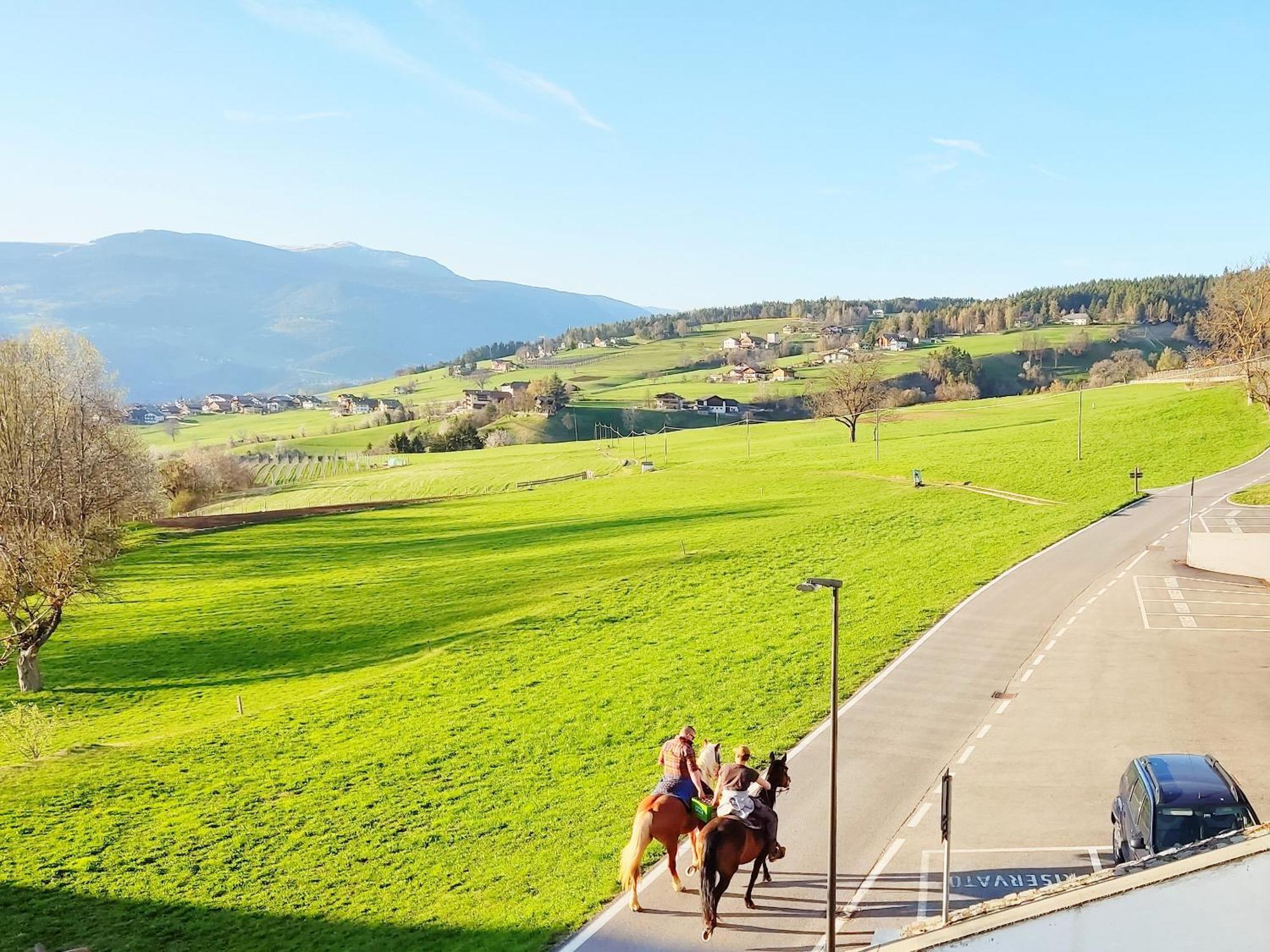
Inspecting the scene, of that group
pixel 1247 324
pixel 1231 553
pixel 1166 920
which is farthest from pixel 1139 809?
pixel 1247 324

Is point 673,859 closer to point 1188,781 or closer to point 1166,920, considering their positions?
point 1188,781

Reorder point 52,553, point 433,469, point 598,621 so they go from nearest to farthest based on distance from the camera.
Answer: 1. point 52,553
2. point 598,621
3. point 433,469

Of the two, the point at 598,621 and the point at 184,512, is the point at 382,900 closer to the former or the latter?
the point at 598,621

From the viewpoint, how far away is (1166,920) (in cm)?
525

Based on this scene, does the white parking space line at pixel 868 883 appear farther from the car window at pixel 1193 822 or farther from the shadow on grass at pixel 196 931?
the shadow on grass at pixel 196 931

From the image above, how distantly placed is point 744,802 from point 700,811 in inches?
48.5

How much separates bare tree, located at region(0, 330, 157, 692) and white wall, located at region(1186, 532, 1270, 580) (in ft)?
151

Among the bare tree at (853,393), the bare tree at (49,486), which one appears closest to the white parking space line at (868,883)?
the bare tree at (49,486)

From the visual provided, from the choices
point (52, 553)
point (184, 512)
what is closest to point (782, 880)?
point (52, 553)

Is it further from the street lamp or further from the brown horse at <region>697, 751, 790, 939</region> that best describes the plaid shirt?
the street lamp

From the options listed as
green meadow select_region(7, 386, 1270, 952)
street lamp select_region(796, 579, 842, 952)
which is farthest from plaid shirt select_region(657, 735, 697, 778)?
street lamp select_region(796, 579, 842, 952)

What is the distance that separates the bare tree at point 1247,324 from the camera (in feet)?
246

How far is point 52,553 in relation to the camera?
32531 mm

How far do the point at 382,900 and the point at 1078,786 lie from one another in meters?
14.4
